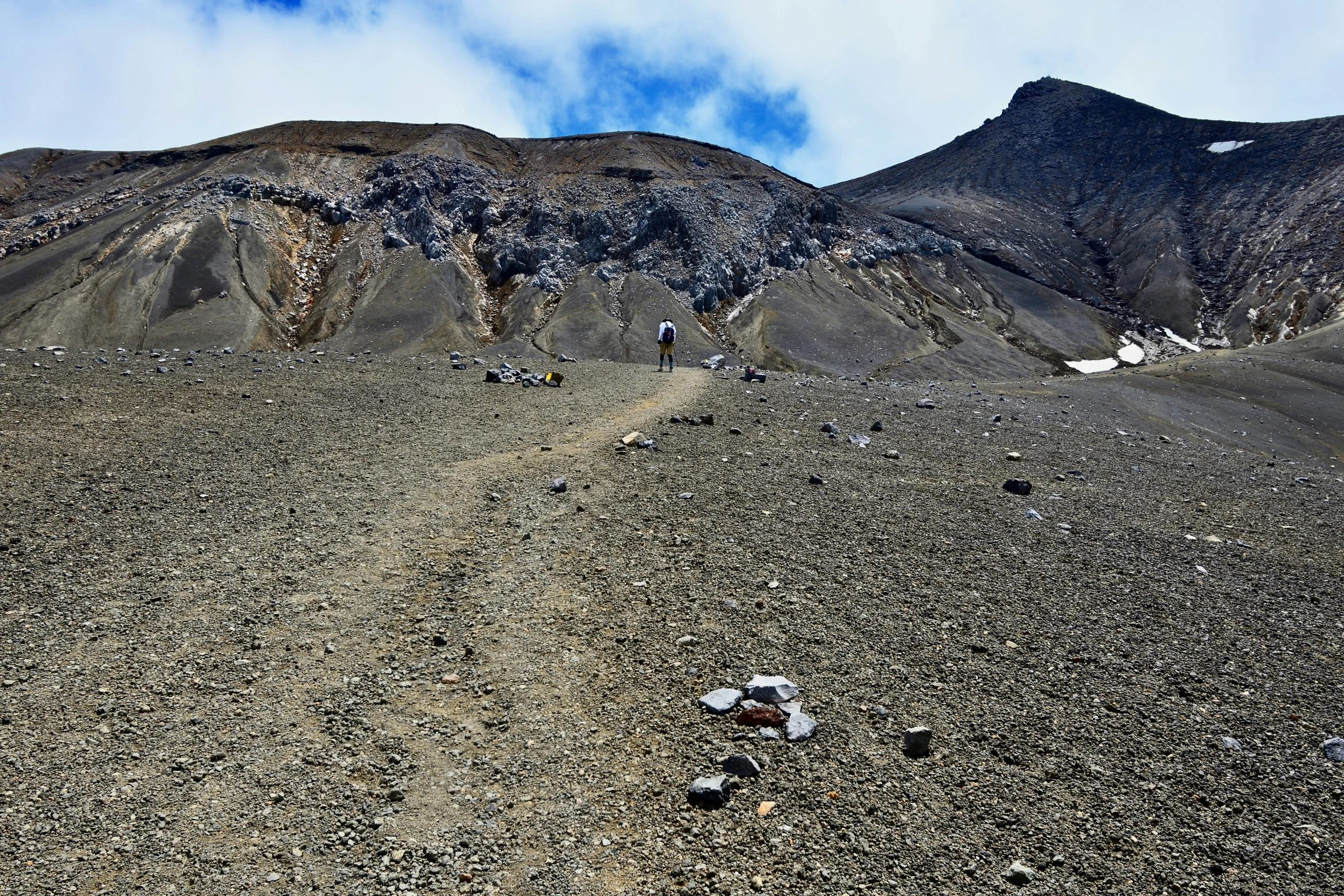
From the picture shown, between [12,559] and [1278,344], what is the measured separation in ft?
223

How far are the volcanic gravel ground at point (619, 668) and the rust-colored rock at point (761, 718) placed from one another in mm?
107

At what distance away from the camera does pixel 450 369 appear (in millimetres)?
21547

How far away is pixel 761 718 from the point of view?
20.4ft

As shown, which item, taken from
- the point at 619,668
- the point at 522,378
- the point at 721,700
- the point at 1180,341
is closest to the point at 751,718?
the point at 721,700

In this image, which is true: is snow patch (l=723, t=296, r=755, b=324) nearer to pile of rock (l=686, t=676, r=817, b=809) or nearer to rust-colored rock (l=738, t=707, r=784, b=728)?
pile of rock (l=686, t=676, r=817, b=809)

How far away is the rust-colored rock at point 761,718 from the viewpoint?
20.3 ft

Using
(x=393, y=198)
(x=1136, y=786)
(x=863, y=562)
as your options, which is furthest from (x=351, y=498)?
(x=393, y=198)

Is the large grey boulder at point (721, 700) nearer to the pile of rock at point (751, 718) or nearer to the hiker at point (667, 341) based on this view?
the pile of rock at point (751, 718)

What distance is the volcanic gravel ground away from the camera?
505 cm

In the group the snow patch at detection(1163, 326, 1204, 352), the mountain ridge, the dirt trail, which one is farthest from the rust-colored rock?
the snow patch at detection(1163, 326, 1204, 352)

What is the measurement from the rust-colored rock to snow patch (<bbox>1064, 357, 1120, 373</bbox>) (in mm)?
68139

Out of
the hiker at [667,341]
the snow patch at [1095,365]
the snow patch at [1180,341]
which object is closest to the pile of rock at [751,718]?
the hiker at [667,341]

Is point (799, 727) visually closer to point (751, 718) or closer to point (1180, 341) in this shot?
point (751, 718)

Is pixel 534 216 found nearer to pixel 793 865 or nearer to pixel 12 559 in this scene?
pixel 12 559
